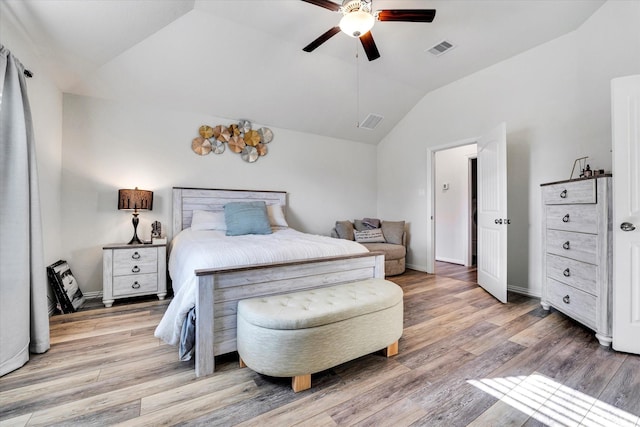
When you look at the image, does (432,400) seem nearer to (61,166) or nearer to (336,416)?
(336,416)

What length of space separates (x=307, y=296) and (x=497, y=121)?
3.37 meters

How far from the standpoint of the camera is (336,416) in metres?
1.30

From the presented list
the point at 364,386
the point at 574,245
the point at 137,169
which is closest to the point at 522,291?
the point at 574,245

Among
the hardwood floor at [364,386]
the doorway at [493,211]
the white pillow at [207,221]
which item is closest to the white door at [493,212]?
the doorway at [493,211]

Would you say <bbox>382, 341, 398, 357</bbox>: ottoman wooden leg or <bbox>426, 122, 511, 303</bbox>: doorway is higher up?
<bbox>426, 122, 511, 303</bbox>: doorway

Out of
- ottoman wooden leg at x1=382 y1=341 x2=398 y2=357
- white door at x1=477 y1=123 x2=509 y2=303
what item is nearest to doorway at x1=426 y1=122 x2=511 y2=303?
white door at x1=477 y1=123 x2=509 y2=303

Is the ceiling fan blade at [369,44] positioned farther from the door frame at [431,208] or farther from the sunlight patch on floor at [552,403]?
the sunlight patch on floor at [552,403]

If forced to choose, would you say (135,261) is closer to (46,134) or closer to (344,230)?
(46,134)

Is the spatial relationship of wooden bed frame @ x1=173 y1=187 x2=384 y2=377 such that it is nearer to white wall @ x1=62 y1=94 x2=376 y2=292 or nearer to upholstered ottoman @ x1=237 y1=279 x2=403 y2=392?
upholstered ottoman @ x1=237 y1=279 x2=403 y2=392

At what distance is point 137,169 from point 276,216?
5.86 ft

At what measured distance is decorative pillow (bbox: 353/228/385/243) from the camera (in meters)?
4.45

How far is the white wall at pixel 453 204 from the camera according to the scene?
15.9ft

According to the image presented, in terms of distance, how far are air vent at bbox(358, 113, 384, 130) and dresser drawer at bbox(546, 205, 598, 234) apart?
275cm

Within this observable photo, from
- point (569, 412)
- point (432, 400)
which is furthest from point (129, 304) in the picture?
point (569, 412)
